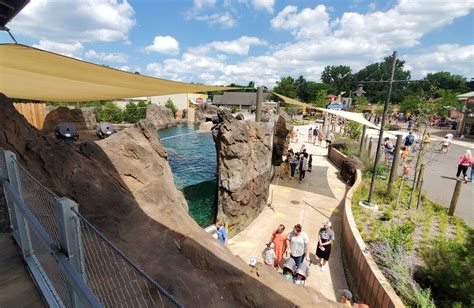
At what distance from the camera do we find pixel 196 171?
582 inches

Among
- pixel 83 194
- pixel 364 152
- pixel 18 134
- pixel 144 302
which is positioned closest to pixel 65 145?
pixel 18 134

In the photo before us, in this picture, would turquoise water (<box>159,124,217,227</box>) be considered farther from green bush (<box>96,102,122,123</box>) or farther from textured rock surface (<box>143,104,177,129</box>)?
green bush (<box>96,102,122,123</box>)

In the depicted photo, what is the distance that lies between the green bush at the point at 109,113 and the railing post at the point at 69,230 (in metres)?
30.7

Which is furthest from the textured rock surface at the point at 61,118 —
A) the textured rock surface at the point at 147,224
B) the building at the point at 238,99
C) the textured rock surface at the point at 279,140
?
the building at the point at 238,99

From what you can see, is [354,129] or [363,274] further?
[354,129]

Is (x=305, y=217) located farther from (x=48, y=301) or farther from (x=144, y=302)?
(x=48, y=301)

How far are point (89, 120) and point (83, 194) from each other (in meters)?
21.8

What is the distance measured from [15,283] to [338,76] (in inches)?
4269

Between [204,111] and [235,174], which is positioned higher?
[235,174]

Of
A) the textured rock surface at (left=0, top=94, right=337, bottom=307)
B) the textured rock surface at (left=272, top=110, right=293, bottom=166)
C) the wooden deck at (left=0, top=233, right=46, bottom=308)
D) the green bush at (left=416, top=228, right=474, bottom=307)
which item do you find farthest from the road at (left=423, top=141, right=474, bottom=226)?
the wooden deck at (left=0, top=233, right=46, bottom=308)

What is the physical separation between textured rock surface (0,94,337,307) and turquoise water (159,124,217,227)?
15.3 feet

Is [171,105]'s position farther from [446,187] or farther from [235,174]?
[446,187]

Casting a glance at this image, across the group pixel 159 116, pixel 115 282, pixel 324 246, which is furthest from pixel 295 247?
→ pixel 159 116

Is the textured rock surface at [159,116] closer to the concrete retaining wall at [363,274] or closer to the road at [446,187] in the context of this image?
the road at [446,187]
